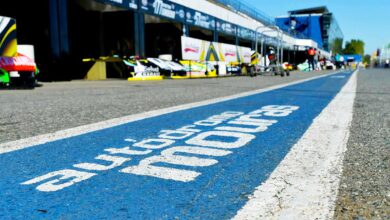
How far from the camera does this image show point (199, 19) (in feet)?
93.2

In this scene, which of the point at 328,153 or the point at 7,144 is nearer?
the point at 328,153

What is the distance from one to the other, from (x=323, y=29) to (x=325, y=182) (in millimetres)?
123322

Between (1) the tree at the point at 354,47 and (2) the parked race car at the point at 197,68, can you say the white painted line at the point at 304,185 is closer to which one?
(2) the parked race car at the point at 197,68

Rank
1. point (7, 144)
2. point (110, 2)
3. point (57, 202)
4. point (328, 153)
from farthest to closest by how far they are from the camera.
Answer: point (110, 2), point (7, 144), point (328, 153), point (57, 202)

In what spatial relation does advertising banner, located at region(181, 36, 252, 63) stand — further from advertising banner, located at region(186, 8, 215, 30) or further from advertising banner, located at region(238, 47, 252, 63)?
advertising banner, located at region(186, 8, 215, 30)

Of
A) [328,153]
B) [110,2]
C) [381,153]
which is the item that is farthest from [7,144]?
[110,2]

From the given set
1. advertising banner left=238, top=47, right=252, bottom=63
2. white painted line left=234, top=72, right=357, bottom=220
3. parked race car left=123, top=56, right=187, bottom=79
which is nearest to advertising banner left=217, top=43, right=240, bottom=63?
advertising banner left=238, top=47, right=252, bottom=63

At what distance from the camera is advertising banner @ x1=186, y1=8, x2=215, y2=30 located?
2684 cm

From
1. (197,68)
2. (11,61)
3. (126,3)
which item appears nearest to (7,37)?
(11,61)

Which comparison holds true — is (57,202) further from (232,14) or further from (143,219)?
(232,14)

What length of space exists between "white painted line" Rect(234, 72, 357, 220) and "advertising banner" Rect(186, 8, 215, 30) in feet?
81.8

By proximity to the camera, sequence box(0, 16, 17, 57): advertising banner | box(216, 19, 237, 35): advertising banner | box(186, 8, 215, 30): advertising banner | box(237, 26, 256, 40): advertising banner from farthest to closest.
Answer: box(237, 26, 256, 40): advertising banner, box(216, 19, 237, 35): advertising banner, box(186, 8, 215, 30): advertising banner, box(0, 16, 17, 57): advertising banner

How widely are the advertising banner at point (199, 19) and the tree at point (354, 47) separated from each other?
15713cm

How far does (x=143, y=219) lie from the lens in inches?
55.6
